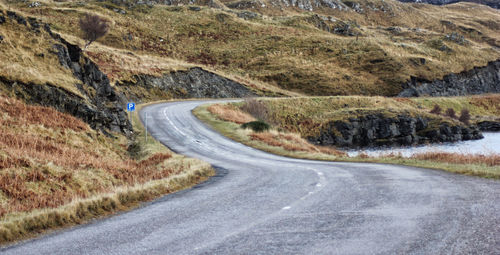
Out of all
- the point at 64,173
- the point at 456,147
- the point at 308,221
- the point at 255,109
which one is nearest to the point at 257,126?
the point at 255,109

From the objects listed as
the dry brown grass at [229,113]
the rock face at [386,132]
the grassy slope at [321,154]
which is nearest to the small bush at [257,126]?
the grassy slope at [321,154]

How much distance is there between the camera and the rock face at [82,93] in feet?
66.8

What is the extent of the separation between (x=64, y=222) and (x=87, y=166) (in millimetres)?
7770

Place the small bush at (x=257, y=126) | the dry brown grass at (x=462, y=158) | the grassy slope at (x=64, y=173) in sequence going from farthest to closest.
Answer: the small bush at (x=257, y=126)
the dry brown grass at (x=462, y=158)
the grassy slope at (x=64, y=173)

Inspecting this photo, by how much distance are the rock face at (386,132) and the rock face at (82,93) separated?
22903 mm

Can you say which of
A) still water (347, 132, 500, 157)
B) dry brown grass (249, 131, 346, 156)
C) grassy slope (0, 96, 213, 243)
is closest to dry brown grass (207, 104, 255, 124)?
dry brown grass (249, 131, 346, 156)

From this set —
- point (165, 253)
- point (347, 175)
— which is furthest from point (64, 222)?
point (347, 175)

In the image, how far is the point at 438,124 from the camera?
46719 millimetres

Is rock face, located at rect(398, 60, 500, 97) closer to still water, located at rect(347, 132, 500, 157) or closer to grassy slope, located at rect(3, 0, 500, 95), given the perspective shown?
grassy slope, located at rect(3, 0, 500, 95)

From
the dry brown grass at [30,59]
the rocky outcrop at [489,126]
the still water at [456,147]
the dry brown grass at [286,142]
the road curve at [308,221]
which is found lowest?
the still water at [456,147]

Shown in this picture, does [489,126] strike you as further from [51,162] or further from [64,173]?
[51,162]

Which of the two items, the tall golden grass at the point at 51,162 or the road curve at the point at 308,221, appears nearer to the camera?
the road curve at the point at 308,221

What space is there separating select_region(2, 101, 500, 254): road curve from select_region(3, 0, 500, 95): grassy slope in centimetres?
4418

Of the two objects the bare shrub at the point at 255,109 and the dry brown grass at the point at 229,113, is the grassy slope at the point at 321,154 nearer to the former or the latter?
the dry brown grass at the point at 229,113
